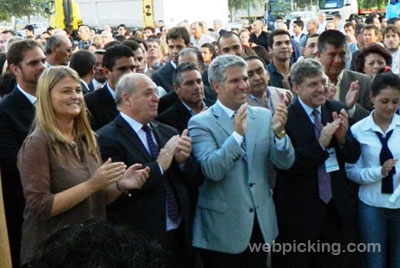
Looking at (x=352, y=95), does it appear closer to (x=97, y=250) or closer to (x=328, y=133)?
(x=328, y=133)

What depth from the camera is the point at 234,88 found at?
419 centimetres

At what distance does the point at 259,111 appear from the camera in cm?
428

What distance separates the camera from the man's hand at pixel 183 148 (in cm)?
380

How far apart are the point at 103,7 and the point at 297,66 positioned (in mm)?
26763

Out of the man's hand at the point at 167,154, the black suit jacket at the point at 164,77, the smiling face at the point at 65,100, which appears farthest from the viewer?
the black suit jacket at the point at 164,77

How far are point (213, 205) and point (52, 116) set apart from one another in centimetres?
131

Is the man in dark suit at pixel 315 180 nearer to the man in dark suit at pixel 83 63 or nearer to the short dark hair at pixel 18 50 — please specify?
the short dark hair at pixel 18 50

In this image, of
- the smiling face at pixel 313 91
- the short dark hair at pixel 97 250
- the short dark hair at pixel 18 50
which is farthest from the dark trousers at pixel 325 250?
the short dark hair at pixel 97 250

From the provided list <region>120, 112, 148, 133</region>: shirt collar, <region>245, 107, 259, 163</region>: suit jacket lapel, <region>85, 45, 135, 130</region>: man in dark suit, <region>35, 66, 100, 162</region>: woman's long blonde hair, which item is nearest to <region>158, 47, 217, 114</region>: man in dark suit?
<region>85, 45, 135, 130</region>: man in dark suit

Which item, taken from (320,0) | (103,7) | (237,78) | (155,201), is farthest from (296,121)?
(320,0)

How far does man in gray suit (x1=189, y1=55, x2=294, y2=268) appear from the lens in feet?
13.2

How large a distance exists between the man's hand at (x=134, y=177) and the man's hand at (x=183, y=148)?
409 mm

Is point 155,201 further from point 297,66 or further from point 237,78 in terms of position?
point 297,66

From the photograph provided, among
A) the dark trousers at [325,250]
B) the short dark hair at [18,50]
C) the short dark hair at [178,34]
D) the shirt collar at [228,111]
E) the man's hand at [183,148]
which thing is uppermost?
the short dark hair at [18,50]
